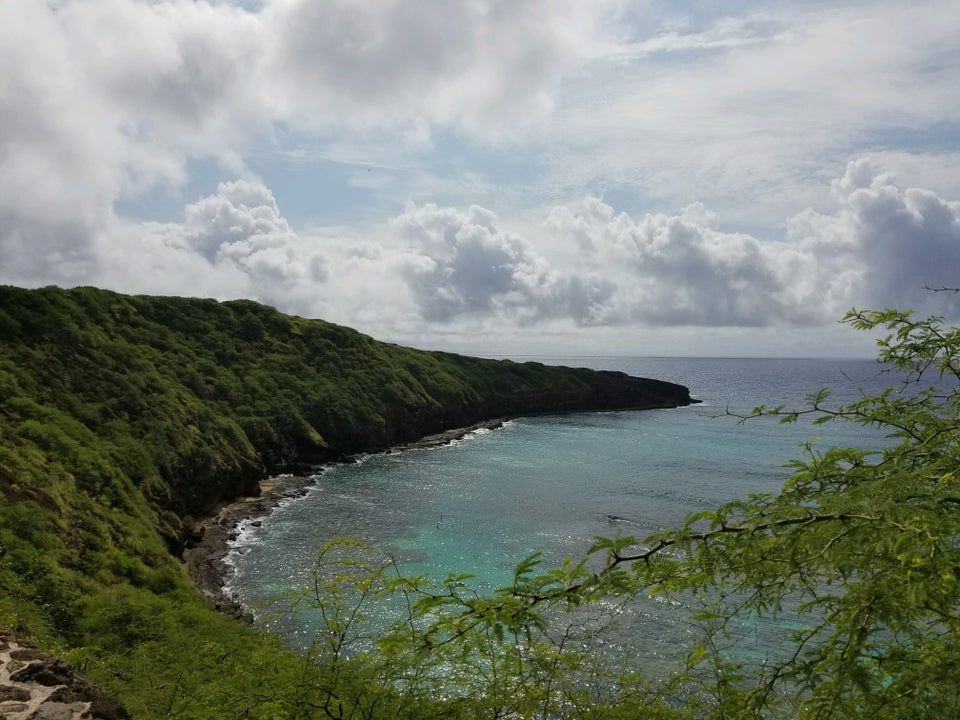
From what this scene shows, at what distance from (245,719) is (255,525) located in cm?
3603

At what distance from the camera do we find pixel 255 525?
39.8 metres

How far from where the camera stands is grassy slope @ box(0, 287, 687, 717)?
16.5 metres

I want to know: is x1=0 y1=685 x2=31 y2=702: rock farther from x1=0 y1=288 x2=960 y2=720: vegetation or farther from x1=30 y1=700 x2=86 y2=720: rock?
x1=0 y1=288 x2=960 y2=720: vegetation

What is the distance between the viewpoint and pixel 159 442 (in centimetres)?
3869

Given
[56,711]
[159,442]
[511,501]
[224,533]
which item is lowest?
[511,501]

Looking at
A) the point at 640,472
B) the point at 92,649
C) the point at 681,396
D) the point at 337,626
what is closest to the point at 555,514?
the point at 640,472

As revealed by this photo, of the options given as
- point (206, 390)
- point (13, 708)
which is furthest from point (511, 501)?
point (13, 708)

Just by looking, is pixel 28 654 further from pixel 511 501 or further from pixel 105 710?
pixel 511 501

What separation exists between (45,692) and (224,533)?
91.7ft

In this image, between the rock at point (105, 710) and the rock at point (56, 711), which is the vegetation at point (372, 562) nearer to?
the rock at point (105, 710)

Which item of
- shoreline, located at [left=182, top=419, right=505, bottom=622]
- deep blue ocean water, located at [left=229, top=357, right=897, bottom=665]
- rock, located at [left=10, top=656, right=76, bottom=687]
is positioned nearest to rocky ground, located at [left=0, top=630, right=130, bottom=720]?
rock, located at [left=10, top=656, right=76, bottom=687]

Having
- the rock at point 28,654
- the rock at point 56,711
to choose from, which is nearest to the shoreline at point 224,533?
the rock at point 28,654

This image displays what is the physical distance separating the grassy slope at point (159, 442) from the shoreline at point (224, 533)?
1178 mm

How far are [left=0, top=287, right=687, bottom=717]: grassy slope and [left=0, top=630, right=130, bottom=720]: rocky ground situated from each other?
1.32 m
